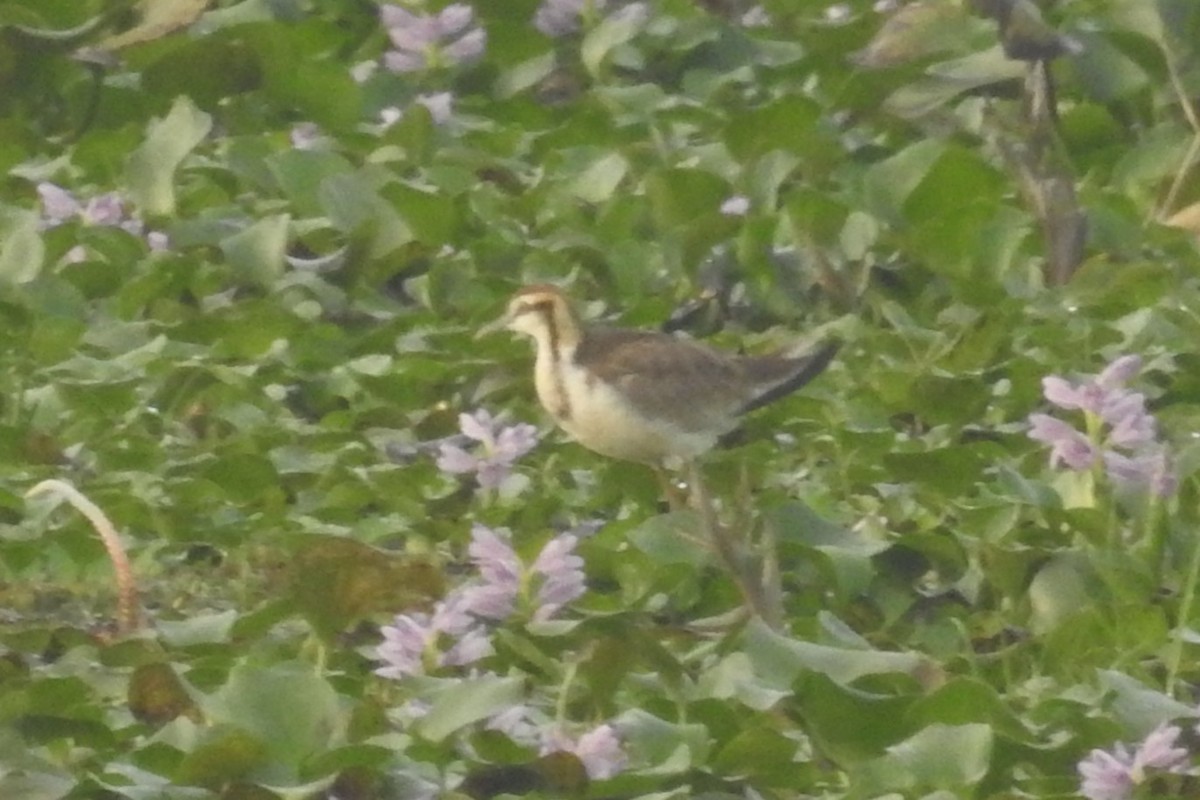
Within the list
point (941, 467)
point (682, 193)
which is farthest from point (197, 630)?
point (682, 193)

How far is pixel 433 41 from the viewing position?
307 inches

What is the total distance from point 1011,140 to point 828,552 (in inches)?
80.1

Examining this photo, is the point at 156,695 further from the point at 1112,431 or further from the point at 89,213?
the point at 89,213

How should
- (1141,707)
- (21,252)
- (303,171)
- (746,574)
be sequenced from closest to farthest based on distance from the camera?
1. (1141,707)
2. (746,574)
3. (21,252)
4. (303,171)

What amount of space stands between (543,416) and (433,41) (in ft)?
6.39

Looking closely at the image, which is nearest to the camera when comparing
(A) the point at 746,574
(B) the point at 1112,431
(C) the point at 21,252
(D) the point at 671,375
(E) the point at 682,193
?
(A) the point at 746,574

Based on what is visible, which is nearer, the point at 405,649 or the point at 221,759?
the point at 221,759

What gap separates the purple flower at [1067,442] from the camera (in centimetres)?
522

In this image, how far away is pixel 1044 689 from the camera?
4.70 meters

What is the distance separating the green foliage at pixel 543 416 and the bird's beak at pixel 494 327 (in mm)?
51

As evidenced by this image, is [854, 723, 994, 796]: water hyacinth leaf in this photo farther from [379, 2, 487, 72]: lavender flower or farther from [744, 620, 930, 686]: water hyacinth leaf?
[379, 2, 487, 72]: lavender flower

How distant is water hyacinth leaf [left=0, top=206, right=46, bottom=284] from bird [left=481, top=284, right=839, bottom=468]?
105cm

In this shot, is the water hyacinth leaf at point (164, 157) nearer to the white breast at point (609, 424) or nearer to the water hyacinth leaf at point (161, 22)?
the water hyacinth leaf at point (161, 22)

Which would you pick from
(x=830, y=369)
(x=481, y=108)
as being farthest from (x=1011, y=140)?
(x=481, y=108)
